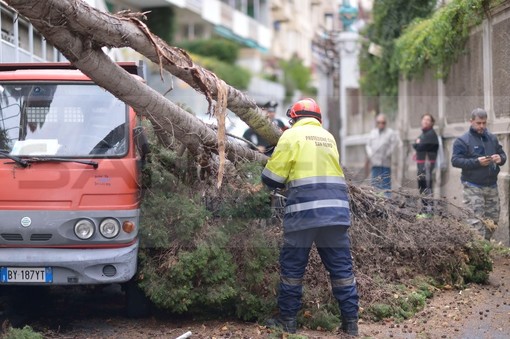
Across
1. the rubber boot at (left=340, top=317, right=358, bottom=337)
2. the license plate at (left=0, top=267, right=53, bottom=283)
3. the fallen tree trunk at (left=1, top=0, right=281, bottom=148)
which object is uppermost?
the fallen tree trunk at (left=1, top=0, right=281, bottom=148)

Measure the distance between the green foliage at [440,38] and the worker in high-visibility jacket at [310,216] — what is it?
16.5ft

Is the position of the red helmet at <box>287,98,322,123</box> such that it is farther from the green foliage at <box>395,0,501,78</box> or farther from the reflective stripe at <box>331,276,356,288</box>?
the green foliage at <box>395,0,501,78</box>

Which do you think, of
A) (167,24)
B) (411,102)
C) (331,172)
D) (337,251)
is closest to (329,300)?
(337,251)

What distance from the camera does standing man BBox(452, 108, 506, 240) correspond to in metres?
9.62

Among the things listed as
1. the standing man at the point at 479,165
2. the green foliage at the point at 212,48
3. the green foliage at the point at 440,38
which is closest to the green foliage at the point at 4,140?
the standing man at the point at 479,165

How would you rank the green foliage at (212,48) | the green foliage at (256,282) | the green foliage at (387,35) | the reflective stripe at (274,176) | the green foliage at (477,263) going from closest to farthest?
1. the reflective stripe at (274,176)
2. the green foliage at (256,282)
3. the green foliage at (477,263)
4. the green foliage at (387,35)
5. the green foliage at (212,48)

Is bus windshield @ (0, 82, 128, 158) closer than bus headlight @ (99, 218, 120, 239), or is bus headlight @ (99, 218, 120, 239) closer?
bus headlight @ (99, 218, 120, 239)

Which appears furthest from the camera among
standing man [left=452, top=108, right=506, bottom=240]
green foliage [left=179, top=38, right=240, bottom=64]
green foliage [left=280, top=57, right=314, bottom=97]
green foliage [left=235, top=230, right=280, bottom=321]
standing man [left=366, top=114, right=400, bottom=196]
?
green foliage [left=280, top=57, right=314, bottom=97]

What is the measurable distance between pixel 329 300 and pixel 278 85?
130ft

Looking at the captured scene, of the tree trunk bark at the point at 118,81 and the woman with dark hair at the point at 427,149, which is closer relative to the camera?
the tree trunk bark at the point at 118,81

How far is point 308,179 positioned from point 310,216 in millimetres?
303

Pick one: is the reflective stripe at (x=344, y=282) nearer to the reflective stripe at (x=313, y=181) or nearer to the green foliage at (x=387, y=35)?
the reflective stripe at (x=313, y=181)

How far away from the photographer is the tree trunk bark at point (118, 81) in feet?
18.7

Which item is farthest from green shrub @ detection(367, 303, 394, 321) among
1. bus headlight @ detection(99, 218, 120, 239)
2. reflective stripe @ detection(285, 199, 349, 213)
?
bus headlight @ detection(99, 218, 120, 239)
